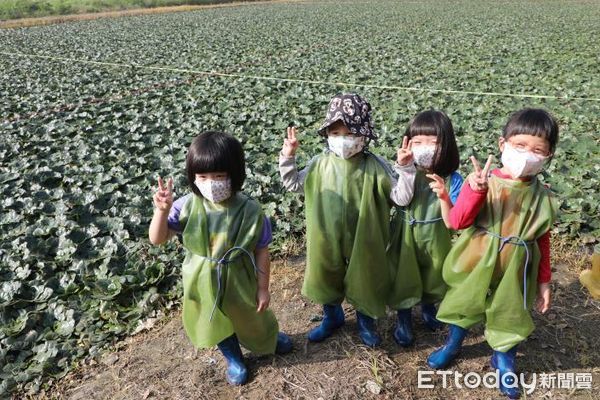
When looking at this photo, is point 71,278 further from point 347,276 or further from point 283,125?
point 283,125

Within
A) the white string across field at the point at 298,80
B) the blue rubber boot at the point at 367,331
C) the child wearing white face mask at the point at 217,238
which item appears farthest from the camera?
the white string across field at the point at 298,80

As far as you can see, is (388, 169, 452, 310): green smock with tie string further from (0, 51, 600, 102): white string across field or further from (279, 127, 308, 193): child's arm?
(0, 51, 600, 102): white string across field

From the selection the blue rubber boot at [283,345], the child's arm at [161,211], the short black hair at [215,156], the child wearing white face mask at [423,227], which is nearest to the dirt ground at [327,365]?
the blue rubber boot at [283,345]

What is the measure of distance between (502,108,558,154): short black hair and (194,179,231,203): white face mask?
1.48 meters

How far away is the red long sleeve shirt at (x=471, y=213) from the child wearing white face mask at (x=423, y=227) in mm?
180

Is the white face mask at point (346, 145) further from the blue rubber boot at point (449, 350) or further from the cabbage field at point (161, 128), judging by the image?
the cabbage field at point (161, 128)

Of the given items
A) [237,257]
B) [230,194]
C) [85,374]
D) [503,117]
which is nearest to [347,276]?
[237,257]

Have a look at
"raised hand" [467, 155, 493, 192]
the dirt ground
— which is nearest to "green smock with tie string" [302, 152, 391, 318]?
the dirt ground

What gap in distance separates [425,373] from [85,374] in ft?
7.37

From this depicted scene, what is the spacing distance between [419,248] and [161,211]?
5.05 ft

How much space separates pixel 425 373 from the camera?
2871 millimetres

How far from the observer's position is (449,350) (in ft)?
9.37

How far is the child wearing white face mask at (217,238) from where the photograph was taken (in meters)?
2.36

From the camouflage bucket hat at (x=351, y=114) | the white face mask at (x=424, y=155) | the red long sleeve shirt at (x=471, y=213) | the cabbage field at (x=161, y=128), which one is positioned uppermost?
the camouflage bucket hat at (x=351, y=114)
